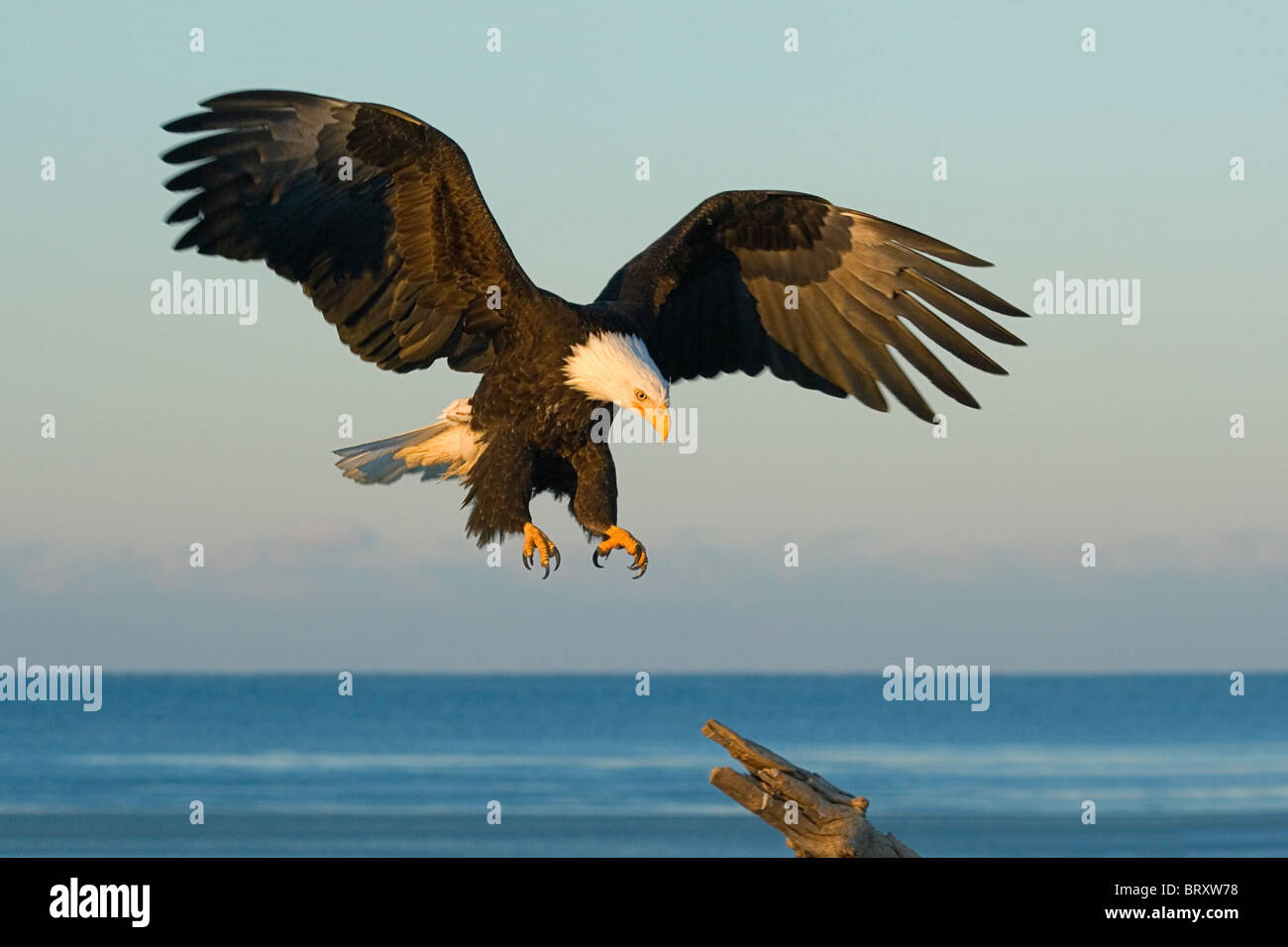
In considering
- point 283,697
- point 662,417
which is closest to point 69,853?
point 662,417

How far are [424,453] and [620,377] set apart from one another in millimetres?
1464

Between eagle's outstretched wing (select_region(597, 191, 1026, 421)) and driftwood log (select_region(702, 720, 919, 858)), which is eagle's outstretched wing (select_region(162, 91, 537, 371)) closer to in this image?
eagle's outstretched wing (select_region(597, 191, 1026, 421))

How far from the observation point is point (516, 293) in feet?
28.7

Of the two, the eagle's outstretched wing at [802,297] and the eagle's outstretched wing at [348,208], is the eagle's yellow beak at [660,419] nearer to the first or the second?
the eagle's outstretched wing at [802,297]

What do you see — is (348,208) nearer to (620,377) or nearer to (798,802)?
(620,377)

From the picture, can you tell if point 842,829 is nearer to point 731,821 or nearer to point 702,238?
point 702,238

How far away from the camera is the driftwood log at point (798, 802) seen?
276 inches

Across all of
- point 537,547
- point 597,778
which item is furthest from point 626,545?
point 597,778

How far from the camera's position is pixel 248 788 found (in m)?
20.9

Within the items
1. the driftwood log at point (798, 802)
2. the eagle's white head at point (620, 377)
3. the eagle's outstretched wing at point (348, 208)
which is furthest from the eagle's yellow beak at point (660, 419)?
the driftwood log at point (798, 802)

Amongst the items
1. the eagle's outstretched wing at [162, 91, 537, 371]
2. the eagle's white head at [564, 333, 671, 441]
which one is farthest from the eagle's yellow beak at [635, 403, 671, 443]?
the eagle's outstretched wing at [162, 91, 537, 371]

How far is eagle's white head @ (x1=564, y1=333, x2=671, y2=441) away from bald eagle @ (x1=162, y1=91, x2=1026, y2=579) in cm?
1

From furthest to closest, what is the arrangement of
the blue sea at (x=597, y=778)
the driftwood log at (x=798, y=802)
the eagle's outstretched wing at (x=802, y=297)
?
1. the blue sea at (x=597, y=778)
2. the eagle's outstretched wing at (x=802, y=297)
3. the driftwood log at (x=798, y=802)

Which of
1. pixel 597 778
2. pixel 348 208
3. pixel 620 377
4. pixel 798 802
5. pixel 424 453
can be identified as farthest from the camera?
pixel 597 778
